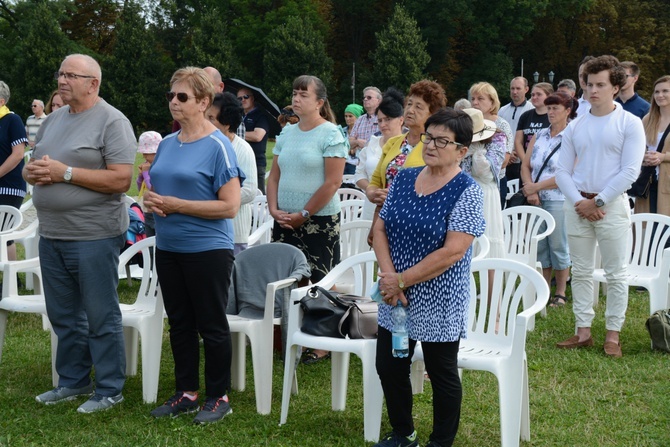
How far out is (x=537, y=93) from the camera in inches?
354

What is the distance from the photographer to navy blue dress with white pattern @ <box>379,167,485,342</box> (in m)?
3.60

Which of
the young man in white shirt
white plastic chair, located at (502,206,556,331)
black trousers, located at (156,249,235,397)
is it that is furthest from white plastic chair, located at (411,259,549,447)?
white plastic chair, located at (502,206,556,331)

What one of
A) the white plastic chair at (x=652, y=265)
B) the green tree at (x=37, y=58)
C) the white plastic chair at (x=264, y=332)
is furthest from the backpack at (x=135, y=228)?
the green tree at (x=37, y=58)

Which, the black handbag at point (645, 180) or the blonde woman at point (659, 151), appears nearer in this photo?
the blonde woman at point (659, 151)

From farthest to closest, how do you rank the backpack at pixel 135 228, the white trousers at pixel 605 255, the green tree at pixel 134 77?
the green tree at pixel 134 77 < the backpack at pixel 135 228 < the white trousers at pixel 605 255

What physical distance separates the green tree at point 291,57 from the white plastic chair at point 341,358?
44.1m

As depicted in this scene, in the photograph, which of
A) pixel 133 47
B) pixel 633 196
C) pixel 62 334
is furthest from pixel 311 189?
pixel 133 47

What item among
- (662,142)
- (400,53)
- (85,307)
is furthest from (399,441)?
(400,53)

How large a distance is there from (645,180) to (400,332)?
4798 mm

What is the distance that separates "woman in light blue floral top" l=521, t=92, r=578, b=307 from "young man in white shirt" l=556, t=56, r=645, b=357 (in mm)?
1482

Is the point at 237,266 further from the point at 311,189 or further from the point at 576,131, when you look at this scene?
the point at 576,131

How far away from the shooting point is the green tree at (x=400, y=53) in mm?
48375

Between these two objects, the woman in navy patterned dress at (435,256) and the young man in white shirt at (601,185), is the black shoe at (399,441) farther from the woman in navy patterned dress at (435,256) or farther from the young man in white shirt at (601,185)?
the young man in white shirt at (601,185)

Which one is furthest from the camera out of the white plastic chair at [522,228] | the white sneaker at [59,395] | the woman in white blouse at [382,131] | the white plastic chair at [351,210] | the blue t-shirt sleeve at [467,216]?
the white plastic chair at [351,210]
